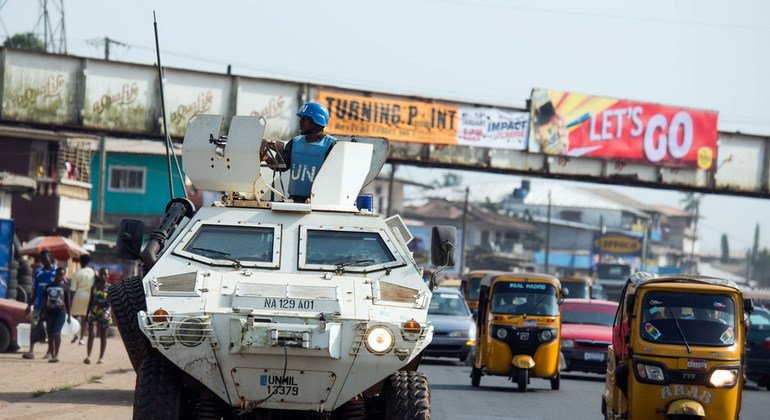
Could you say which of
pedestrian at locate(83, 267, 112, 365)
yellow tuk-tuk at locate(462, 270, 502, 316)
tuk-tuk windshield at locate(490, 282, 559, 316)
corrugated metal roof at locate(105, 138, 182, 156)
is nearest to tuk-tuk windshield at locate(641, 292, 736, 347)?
tuk-tuk windshield at locate(490, 282, 559, 316)

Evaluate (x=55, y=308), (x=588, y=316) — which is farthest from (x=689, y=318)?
(x=588, y=316)

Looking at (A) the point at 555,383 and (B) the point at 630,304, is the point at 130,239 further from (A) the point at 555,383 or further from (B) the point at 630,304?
(A) the point at 555,383

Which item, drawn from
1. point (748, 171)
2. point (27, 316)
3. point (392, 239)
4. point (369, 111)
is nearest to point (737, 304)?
point (392, 239)

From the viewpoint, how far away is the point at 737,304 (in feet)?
46.0

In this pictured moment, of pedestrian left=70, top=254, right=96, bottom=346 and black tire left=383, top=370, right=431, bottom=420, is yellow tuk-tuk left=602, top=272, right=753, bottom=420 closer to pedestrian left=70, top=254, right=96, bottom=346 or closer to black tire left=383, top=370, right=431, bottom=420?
black tire left=383, top=370, right=431, bottom=420

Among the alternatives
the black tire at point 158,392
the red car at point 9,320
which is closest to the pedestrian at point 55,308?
the red car at point 9,320

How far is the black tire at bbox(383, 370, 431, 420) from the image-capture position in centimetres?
1006

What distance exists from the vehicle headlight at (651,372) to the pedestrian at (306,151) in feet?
13.4

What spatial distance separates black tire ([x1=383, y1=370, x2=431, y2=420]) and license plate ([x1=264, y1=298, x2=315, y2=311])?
0.92 meters

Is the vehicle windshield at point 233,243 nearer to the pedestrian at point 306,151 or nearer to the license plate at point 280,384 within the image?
→ the pedestrian at point 306,151

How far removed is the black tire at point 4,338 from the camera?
2358cm

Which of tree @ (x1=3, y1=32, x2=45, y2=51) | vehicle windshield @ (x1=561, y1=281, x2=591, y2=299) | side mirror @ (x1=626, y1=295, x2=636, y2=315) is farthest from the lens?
tree @ (x1=3, y1=32, x2=45, y2=51)

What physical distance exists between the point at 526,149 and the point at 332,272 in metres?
27.0

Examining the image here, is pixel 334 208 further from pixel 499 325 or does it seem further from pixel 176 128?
pixel 176 128
